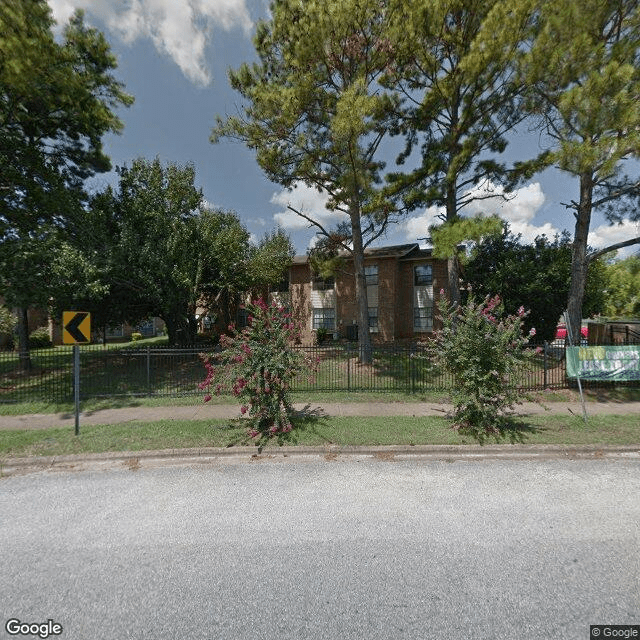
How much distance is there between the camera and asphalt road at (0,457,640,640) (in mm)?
2307

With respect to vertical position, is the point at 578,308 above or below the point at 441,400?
above

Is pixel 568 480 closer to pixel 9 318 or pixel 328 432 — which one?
pixel 328 432

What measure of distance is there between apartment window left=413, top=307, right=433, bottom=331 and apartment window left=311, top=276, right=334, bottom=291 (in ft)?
20.3

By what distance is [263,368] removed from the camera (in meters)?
5.89

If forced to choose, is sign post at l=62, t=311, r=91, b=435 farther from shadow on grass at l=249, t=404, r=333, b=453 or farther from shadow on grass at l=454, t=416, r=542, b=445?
shadow on grass at l=454, t=416, r=542, b=445

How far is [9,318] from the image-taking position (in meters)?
18.2

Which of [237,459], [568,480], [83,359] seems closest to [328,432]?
[237,459]

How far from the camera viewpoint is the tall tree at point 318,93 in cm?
916

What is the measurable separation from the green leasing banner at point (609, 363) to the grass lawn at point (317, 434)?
1569 mm

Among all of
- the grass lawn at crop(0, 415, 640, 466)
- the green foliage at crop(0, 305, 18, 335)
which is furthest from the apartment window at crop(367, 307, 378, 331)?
the green foliage at crop(0, 305, 18, 335)

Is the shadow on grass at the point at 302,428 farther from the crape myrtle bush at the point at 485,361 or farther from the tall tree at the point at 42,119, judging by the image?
the tall tree at the point at 42,119

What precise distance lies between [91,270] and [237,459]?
847cm

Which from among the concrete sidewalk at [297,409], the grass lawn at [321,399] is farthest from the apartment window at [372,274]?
the concrete sidewalk at [297,409]

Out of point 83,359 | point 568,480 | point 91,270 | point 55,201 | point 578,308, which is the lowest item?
point 568,480
